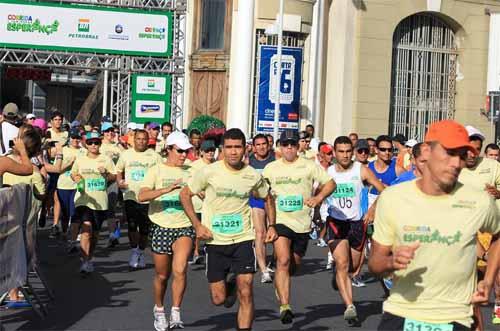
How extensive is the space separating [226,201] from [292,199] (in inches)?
88.1

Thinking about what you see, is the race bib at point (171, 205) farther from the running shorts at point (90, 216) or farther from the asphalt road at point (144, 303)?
the running shorts at point (90, 216)

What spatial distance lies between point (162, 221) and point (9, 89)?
144 ft

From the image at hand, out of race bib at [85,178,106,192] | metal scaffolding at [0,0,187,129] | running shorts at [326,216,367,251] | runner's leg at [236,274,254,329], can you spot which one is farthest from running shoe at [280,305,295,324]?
metal scaffolding at [0,0,187,129]

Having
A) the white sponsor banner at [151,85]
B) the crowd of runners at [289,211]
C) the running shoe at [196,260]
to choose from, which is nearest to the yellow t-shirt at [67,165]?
the crowd of runners at [289,211]

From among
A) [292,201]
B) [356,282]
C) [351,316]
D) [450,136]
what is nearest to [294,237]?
[292,201]

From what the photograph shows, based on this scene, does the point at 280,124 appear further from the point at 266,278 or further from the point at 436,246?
the point at 436,246

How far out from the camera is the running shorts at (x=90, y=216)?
14.3 meters

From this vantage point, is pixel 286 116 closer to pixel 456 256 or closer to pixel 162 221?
pixel 162 221

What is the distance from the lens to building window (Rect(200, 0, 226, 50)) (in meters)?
31.5

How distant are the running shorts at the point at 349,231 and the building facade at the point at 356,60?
17427 mm

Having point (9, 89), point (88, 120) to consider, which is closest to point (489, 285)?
point (88, 120)

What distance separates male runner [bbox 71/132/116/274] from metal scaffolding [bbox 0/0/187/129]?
14.7 metres

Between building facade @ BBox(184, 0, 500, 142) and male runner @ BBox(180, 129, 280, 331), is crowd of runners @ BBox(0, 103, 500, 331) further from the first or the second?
building facade @ BBox(184, 0, 500, 142)

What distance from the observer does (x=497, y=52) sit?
3259 cm
